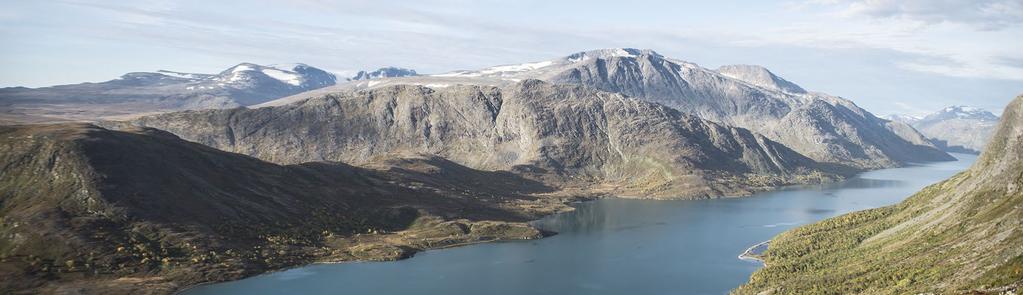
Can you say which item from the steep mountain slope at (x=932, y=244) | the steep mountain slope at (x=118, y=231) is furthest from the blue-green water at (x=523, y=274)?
the steep mountain slope at (x=932, y=244)

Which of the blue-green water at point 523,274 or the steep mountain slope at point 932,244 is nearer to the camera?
the steep mountain slope at point 932,244

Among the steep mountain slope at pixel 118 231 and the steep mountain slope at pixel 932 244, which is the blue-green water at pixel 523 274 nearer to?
the steep mountain slope at pixel 118 231

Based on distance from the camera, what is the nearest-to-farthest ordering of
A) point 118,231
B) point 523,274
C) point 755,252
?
point 118,231 < point 523,274 < point 755,252

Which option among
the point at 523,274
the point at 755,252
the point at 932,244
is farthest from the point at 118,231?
the point at 932,244

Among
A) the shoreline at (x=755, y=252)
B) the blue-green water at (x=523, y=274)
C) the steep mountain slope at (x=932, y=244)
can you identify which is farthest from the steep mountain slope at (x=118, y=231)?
the steep mountain slope at (x=932, y=244)

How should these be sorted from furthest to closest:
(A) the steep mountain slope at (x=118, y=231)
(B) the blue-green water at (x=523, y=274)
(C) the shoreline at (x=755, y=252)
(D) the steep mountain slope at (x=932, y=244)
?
(C) the shoreline at (x=755, y=252), (B) the blue-green water at (x=523, y=274), (A) the steep mountain slope at (x=118, y=231), (D) the steep mountain slope at (x=932, y=244)

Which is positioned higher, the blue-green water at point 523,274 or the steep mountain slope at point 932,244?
the steep mountain slope at point 932,244

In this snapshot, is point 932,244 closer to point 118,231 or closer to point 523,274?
point 523,274

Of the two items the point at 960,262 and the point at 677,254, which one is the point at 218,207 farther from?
the point at 960,262

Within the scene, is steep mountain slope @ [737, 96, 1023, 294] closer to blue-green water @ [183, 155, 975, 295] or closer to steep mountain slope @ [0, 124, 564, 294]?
blue-green water @ [183, 155, 975, 295]

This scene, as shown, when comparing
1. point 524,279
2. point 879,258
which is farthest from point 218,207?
point 879,258

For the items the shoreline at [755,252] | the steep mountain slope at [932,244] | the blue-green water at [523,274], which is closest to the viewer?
the steep mountain slope at [932,244]
